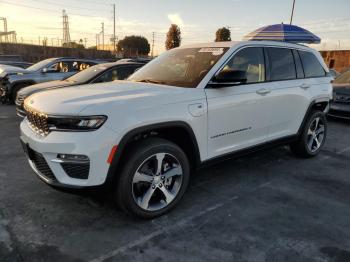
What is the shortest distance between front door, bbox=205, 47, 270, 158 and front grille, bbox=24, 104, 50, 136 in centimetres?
162

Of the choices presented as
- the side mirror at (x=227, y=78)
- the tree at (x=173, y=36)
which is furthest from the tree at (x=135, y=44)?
the side mirror at (x=227, y=78)

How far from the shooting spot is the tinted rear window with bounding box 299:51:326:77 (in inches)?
203

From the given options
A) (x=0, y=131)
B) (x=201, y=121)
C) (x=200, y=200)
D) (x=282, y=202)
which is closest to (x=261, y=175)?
(x=282, y=202)

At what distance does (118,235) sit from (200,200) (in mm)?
1124

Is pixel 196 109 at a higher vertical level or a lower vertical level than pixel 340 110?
higher

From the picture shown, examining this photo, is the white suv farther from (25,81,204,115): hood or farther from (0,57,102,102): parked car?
(0,57,102,102): parked car

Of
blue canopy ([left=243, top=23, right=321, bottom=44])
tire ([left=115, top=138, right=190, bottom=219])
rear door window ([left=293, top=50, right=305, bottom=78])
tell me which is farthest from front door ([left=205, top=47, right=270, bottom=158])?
blue canopy ([left=243, top=23, right=321, bottom=44])

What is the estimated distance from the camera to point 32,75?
1031 centimetres

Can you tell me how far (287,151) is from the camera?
5.92 metres

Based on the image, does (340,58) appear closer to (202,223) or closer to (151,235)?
(202,223)

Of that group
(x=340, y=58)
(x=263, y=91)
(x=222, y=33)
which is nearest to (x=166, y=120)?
(x=263, y=91)

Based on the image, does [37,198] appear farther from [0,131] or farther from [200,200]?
[0,131]

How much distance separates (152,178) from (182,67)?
1.51 meters

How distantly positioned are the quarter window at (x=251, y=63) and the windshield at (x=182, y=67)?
0.65 feet
